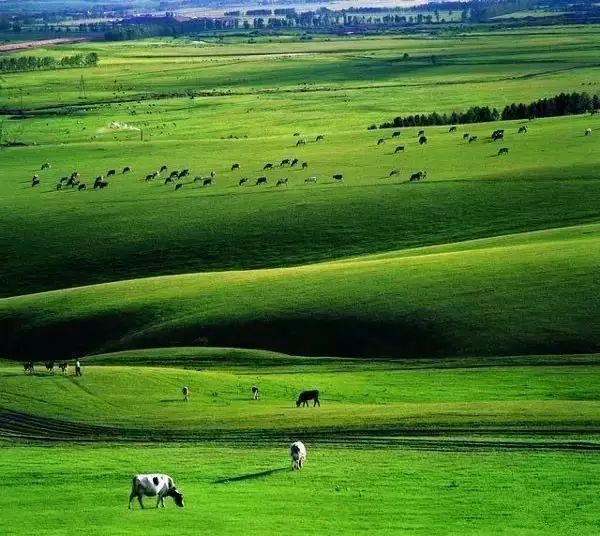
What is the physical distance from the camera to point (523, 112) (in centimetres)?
14375

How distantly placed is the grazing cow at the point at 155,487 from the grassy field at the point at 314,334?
0.73 m

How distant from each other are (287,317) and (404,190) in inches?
1381

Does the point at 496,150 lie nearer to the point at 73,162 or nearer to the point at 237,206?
the point at 237,206

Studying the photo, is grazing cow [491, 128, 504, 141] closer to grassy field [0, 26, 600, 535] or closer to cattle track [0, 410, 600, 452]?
grassy field [0, 26, 600, 535]

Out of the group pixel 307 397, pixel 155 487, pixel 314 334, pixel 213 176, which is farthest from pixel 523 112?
pixel 155 487

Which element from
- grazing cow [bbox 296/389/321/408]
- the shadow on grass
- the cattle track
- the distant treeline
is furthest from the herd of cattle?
the shadow on grass

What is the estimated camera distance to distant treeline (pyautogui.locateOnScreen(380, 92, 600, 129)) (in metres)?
144

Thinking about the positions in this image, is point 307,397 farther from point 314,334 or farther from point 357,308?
point 357,308

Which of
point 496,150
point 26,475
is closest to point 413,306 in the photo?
point 26,475

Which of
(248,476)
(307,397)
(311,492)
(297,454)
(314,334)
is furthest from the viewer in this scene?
(314,334)

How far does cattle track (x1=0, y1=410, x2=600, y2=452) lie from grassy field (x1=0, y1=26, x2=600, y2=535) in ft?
0.50

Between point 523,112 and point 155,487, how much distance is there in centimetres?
11794

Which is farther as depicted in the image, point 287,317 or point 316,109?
point 316,109

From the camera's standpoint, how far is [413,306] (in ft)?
214
